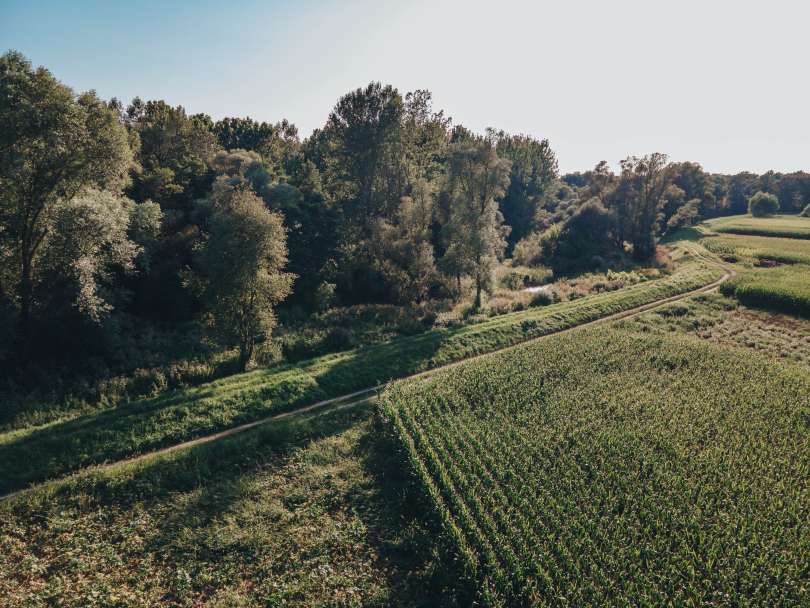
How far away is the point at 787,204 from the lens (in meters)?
121

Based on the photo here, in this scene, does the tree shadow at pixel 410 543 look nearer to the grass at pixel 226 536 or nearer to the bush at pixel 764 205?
the grass at pixel 226 536

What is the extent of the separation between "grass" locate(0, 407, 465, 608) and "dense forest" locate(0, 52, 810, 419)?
31.4 feet

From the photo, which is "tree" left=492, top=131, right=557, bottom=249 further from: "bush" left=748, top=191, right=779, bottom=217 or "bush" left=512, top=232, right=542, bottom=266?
"bush" left=748, top=191, right=779, bottom=217

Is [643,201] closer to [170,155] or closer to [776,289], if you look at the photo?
[776,289]

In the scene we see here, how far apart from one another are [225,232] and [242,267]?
2.70 m

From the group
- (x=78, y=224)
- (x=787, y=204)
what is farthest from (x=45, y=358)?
(x=787, y=204)

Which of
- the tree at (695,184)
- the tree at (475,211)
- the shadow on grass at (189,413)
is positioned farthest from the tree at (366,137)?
the tree at (695,184)

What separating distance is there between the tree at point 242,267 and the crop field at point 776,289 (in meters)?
49.0

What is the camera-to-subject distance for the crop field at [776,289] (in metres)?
41.1

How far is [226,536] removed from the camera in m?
17.3

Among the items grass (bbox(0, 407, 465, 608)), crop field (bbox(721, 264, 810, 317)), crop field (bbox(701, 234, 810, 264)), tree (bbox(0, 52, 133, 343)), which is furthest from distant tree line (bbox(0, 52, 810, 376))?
crop field (bbox(721, 264, 810, 317))

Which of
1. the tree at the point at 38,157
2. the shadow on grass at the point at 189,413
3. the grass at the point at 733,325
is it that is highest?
the tree at the point at 38,157

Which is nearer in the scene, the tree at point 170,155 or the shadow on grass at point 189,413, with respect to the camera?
the shadow on grass at point 189,413

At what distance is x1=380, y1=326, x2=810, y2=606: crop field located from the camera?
1446 centimetres
